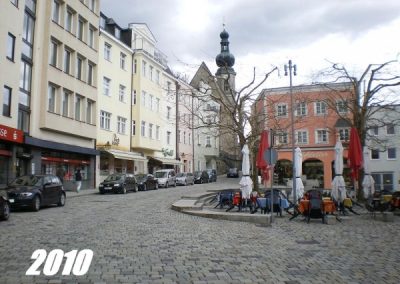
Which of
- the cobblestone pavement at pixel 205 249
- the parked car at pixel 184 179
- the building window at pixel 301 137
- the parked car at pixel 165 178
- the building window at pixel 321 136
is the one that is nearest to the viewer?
the cobblestone pavement at pixel 205 249

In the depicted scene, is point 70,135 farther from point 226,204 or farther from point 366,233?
point 366,233

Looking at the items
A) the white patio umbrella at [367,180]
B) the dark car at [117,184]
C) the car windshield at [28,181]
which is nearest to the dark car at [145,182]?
the dark car at [117,184]

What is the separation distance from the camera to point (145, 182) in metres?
35.5

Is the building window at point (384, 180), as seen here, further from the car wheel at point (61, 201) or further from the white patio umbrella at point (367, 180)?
the car wheel at point (61, 201)

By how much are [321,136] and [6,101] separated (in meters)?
35.0

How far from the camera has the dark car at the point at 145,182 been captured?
3512 cm

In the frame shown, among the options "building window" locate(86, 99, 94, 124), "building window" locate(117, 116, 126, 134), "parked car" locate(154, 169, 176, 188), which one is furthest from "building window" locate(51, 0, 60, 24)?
"parked car" locate(154, 169, 176, 188)

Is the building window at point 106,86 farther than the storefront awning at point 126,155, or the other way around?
the building window at point 106,86

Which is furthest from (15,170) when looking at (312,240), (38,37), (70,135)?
(312,240)

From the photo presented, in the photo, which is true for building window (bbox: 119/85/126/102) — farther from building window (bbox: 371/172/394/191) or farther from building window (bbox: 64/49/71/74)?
building window (bbox: 371/172/394/191)

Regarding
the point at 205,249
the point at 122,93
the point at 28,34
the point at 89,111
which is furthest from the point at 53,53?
the point at 205,249

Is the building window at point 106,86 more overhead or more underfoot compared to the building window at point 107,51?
more underfoot

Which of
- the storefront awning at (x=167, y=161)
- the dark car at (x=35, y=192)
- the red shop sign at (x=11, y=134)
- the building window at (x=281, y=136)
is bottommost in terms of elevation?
the dark car at (x=35, y=192)

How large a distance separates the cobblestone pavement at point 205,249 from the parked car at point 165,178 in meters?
24.9
